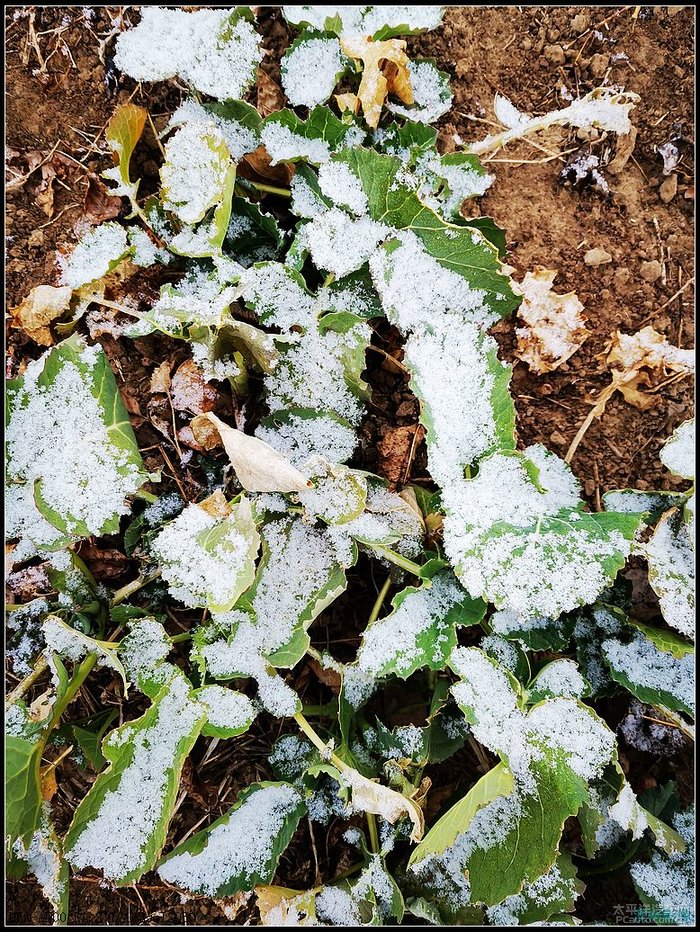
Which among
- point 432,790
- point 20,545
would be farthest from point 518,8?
point 432,790

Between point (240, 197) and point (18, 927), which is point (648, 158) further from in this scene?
point (18, 927)

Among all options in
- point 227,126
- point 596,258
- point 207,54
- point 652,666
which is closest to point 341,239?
point 227,126

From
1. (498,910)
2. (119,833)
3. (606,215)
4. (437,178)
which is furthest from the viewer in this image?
(606,215)

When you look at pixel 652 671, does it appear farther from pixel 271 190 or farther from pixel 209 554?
pixel 271 190

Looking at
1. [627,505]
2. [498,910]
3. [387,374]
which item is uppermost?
[387,374]

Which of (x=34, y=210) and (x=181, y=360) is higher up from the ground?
(x=34, y=210)

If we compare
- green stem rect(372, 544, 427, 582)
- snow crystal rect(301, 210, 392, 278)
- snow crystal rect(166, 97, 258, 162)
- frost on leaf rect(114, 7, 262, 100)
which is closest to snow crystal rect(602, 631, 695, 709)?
green stem rect(372, 544, 427, 582)
